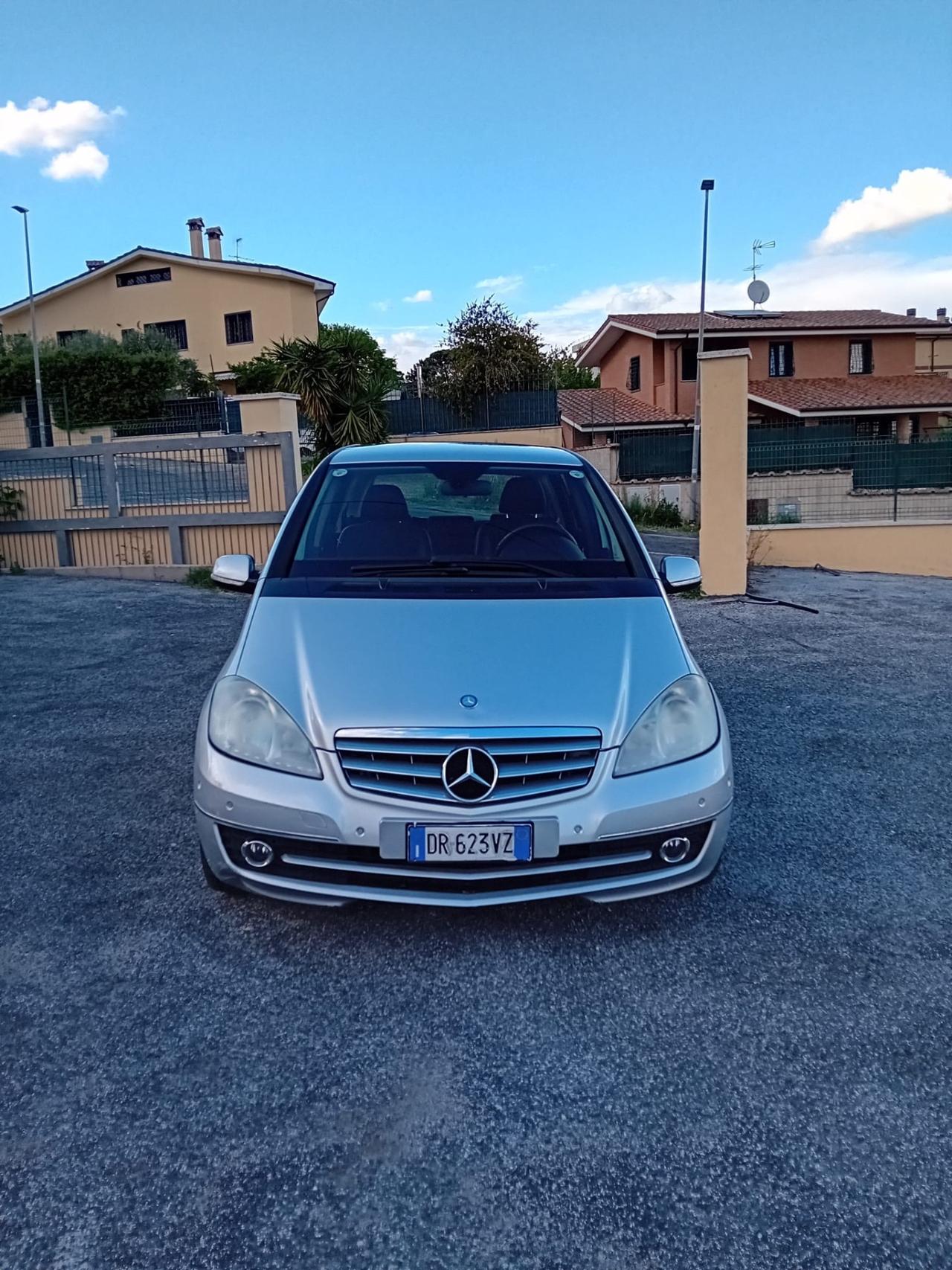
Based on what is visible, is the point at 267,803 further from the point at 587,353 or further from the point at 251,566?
the point at 587,353

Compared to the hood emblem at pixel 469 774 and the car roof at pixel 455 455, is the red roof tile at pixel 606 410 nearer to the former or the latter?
the car roof at pixel 455 455

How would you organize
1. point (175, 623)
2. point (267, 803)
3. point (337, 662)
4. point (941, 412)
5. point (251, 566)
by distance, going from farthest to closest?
1. point (941, 412)
2. point (175, 623)
3. point (251, 566)
4. point (337, 662)
5. point (267, 803)

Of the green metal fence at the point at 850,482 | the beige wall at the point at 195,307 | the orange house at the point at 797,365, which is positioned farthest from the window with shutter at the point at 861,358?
the green metal fence at the point at 850,482

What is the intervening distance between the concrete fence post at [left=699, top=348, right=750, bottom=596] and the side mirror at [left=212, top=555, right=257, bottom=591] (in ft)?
19.2

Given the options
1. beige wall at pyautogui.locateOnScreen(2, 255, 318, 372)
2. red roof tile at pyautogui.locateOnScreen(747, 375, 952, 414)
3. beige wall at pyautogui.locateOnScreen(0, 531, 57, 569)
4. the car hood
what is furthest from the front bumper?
beige wall at pyautogui.locateOnScreen(2, 255, 318, 372)

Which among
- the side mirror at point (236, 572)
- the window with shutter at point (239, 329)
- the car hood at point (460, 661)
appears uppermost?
the window with shutter at point (239, 329)

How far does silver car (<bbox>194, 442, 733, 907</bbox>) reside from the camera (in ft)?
9.09

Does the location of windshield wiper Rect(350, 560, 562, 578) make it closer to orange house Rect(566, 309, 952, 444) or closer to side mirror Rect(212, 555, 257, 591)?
side mirror Rect(212, 555, 257, 591)

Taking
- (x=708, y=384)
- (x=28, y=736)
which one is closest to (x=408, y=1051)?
(x=28, y=736)

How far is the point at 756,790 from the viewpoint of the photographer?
4.47 meters

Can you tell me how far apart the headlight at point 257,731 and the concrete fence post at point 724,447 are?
677 centimetres

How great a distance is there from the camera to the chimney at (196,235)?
42844mm

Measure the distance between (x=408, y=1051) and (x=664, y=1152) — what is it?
690mm

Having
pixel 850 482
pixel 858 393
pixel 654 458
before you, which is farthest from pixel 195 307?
pixel 850 482
